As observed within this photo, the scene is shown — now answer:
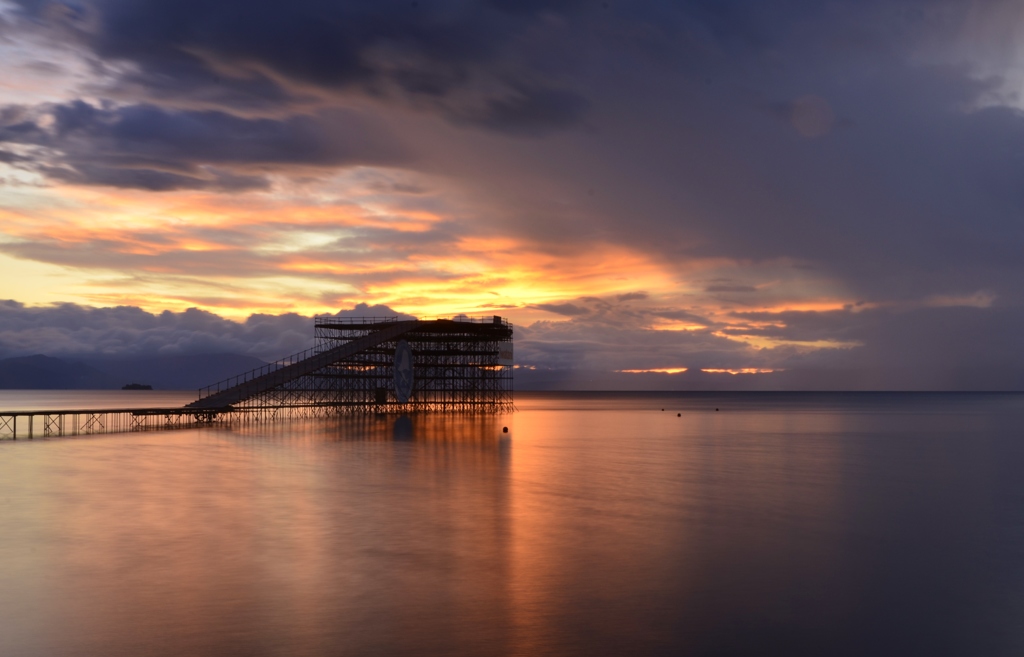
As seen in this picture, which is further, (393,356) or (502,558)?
(393,356)

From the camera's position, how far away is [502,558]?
18.7 meters

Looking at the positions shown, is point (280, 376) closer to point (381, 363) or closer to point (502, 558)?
point (381, 363)

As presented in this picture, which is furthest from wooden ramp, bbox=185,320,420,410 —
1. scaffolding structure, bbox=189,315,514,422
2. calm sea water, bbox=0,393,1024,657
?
calm sea water, bbox=0,393,1024,657

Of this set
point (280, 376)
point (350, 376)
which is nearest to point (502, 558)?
point (280, 376)

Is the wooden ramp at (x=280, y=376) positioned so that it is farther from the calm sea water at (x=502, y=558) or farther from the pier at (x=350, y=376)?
the calm sea water at (x=502, y=558)

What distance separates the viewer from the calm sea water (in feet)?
43.1

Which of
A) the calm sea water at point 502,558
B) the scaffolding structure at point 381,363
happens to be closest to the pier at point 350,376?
the scaffolding structure at point 381,363

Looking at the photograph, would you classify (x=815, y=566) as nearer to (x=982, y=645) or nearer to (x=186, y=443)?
(x=982, y=645)

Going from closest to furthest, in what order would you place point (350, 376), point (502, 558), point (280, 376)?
point (502, 558), point (280, 376), point (350, 376)

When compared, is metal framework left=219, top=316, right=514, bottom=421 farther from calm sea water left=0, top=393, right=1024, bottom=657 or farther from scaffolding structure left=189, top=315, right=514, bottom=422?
calm sea water left=0, top=393, right=1024, bottom=657

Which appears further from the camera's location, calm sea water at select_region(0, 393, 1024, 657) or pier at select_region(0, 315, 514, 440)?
pier at select_region(0, 315, 514, 440)

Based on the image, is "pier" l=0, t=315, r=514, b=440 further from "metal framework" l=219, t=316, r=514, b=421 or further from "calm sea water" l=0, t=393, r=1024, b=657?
"calm sea water" l=0, t=393, r=1024, b=657

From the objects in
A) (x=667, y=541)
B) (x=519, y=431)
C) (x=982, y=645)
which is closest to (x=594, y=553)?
(x=667, y=541)

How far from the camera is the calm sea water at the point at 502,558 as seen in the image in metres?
13.1
